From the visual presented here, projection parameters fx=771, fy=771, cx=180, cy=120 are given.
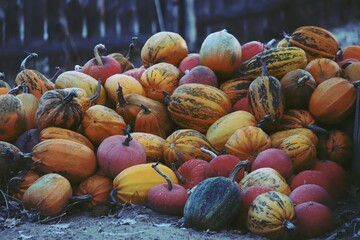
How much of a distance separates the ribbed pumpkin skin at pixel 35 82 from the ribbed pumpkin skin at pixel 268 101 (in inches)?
58.9

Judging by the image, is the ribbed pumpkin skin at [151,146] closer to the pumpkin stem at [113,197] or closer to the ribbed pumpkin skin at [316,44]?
the pumpkin stem at [113,197]

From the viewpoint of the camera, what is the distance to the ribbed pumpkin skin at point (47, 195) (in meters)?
4.26

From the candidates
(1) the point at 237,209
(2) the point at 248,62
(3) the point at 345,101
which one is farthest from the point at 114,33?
(1) the point at 237,209

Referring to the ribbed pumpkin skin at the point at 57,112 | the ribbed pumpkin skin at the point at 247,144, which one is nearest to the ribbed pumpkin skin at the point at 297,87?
the ribbed pumpkin skin at the point at 247,144

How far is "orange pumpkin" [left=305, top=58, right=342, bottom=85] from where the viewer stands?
5.32 meters

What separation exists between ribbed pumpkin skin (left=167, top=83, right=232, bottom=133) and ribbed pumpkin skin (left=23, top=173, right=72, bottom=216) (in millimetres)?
1130

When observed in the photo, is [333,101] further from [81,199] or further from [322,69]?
[81,199]

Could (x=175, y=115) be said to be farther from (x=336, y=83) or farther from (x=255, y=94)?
(x=336, y=83)

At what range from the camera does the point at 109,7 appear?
433 inches

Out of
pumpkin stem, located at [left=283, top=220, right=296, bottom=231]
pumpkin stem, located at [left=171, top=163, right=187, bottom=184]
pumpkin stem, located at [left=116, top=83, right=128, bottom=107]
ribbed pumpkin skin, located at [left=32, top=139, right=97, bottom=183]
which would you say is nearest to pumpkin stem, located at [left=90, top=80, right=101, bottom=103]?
pumpkin stem, located at [left=116, top=83, right=128, bottom=107]

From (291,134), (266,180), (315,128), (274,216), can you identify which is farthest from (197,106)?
(274,216)

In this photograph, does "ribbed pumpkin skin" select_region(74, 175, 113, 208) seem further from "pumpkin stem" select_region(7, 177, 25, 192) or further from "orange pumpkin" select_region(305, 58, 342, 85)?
"orange pumpkin" select_region(305, 58, 342, 85)

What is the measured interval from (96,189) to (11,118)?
0.74 metres

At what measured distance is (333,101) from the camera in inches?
198
